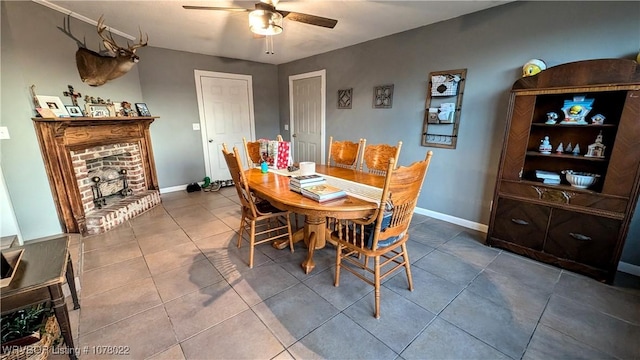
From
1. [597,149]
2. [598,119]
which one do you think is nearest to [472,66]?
[598,119]

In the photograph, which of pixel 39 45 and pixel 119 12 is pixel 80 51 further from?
pixel 119 12

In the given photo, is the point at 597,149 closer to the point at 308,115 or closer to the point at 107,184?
the point at 308,115

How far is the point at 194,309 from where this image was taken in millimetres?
1773

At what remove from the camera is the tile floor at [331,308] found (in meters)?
1.47

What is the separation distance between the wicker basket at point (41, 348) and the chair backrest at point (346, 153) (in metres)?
2.52

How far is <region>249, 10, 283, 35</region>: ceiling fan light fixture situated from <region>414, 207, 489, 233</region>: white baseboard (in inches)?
109

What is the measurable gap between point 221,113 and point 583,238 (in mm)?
5095

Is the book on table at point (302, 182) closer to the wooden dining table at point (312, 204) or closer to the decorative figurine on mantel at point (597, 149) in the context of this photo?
the wooden dining table at point (312, 204)

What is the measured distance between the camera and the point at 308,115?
16.0 ft

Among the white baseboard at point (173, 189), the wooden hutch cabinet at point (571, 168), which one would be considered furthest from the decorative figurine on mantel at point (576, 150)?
the white baseboard at point (173, 189)

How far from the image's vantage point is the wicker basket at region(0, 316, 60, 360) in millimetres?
1215

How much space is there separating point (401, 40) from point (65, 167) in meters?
4.08

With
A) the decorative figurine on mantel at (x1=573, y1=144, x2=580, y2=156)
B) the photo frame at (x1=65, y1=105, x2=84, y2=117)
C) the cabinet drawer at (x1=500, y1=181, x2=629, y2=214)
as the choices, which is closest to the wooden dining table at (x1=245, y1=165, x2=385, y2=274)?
the cabinet drawer at (x1=500, y1=181, x2=629, y2=214)

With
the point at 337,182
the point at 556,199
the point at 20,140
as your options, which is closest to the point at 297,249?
the point at 337,182
